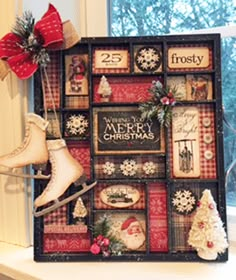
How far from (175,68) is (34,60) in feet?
1.11

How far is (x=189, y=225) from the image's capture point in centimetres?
96

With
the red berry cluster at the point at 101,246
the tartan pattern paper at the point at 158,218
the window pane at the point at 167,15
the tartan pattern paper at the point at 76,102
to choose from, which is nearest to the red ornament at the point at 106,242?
the red berry cluster at the point at 101,246

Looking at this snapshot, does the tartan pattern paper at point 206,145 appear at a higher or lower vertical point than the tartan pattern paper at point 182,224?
higher

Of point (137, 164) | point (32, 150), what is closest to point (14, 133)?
point (32, 150)

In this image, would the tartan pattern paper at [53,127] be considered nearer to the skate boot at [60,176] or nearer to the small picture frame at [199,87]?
the skate boot at [60,176]

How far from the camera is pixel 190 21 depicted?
118 cm

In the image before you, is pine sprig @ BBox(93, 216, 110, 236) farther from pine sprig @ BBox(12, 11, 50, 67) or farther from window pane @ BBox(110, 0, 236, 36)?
window pane @ BBox(110, 0, 236, 36)

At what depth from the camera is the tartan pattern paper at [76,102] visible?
100 cm

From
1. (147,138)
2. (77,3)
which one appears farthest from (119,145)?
(77,3)

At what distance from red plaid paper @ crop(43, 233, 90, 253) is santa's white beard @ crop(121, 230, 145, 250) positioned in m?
0.10

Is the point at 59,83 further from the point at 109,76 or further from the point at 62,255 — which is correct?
the point at 62,255

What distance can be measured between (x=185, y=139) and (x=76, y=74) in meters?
0.31

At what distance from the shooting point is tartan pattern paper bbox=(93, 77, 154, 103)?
3.24 feet

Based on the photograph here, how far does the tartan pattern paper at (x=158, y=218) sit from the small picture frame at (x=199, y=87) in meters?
0.23
